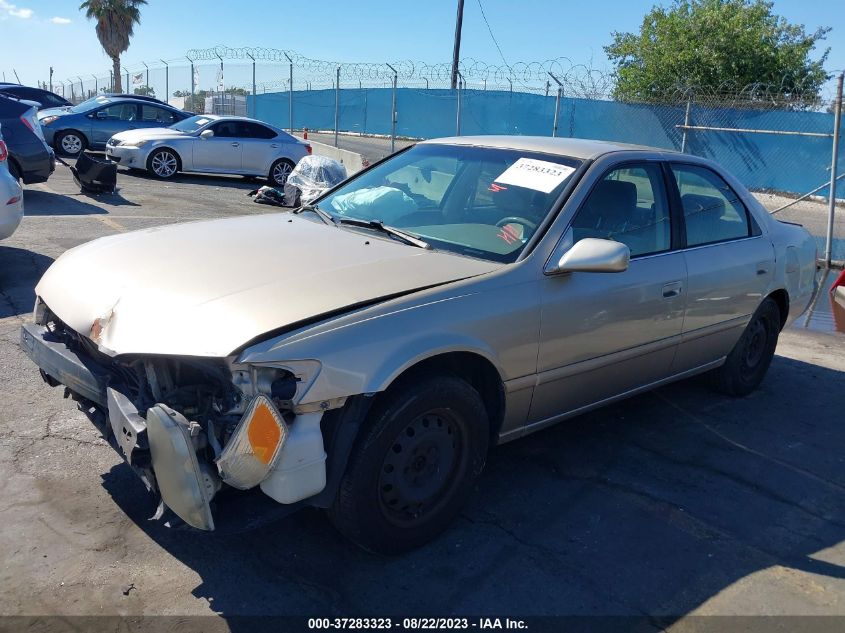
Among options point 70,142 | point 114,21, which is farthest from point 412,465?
point 114,21

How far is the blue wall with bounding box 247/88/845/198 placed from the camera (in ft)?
57.9

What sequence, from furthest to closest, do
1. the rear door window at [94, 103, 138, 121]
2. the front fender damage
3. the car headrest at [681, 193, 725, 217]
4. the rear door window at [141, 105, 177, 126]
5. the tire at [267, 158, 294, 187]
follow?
the rear door window at [141, 105, 177, 126], the rear door window at [94, 103, 138, 121], the tire at [267, 158, 294, 187], the car headrest at [681, 193, 725, 217], the front fender damage

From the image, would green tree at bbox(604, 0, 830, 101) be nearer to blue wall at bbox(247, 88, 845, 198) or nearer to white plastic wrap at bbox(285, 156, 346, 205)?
blue wall at bbox(247, 88, 845, 198)

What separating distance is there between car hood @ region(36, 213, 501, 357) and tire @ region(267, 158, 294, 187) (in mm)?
12922

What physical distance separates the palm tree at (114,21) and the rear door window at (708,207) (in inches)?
1625

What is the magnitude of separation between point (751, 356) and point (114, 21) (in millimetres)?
42947

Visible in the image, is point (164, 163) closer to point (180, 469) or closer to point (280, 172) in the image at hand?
point (280, 172)

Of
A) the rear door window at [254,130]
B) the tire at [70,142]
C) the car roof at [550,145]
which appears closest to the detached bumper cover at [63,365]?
the car roof at [550,145]

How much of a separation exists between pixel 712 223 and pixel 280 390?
3.30m

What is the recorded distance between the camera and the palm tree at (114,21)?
135 feet

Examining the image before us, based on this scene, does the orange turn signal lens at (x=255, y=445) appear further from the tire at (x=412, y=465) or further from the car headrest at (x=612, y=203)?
the car headrest at (x=612, y=203)

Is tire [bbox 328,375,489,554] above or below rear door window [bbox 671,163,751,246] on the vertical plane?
below

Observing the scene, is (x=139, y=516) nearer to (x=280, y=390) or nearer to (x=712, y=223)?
(x=280, y=390)

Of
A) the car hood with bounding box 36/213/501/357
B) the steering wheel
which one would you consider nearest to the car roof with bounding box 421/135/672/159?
the steering wheel
